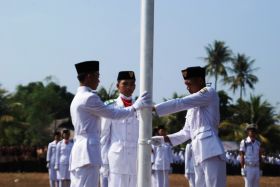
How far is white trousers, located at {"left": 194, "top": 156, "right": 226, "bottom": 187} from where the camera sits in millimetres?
6656

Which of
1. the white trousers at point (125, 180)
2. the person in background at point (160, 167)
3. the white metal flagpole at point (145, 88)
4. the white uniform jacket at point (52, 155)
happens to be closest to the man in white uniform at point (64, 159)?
the white uniform jacket at point (52, 155)

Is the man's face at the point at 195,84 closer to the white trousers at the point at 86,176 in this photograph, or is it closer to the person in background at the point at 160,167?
the white trousers at the point at 86,176

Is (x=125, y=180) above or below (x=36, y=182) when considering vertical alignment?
above

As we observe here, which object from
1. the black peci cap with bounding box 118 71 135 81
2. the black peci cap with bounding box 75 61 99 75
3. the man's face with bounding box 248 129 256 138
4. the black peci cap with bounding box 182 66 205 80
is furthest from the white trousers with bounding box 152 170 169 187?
the black peci cap with bounding box 75 61 99 75

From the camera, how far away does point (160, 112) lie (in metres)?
6.70

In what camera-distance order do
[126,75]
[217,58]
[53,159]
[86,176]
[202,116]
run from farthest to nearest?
1. [217,58]
2. [53,159]
3. [126,75]
4. [202,116]
5. [86,176]

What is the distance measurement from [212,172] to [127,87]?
223 centimetres

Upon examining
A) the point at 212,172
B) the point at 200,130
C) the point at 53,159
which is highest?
the point at 200,130

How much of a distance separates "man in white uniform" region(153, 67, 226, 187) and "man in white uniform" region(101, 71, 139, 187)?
3.55ft

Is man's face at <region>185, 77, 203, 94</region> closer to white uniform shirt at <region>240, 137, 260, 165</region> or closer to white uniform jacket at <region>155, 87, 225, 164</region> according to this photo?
white uniform jacket at <region>155, 87, 225, 164</region>

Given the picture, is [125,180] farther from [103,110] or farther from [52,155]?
[52,155]

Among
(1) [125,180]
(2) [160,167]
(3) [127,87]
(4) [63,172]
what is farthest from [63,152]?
(1) [125,180]

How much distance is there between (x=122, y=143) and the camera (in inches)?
321

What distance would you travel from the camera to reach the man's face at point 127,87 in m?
8.45
